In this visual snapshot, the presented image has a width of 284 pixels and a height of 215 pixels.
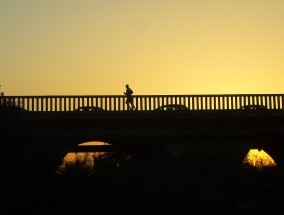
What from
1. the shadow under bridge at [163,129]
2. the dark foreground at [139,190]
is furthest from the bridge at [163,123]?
the dark foreground at [139,190]

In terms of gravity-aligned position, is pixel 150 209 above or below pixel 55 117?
below

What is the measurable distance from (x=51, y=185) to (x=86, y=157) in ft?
10.9

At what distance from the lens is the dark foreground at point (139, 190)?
29688mm

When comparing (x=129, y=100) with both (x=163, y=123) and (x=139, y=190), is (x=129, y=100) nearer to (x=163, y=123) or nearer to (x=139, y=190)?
(x=163, y=123)

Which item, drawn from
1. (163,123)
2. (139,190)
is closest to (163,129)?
(163,123)

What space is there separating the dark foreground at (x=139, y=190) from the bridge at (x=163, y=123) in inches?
430

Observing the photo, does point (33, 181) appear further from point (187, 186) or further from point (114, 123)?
point (114, 123)

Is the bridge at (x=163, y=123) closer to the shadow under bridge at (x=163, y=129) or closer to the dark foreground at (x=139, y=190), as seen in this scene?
the shadow under bridge at (x=163, y=129)

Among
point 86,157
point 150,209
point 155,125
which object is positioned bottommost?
point 150,209

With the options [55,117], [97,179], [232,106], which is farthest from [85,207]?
[232,106]

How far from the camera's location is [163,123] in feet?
156

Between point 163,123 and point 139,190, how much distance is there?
1732 cm

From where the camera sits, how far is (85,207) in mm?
30516

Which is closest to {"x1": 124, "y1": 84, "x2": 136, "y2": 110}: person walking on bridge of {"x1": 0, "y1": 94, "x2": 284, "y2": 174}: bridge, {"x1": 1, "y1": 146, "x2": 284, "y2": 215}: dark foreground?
{"x1": 0, "y1": 94, "x2": 284, "y2": 174}: bridge
